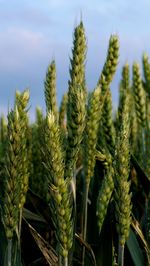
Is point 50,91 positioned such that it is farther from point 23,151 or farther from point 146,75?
point 146,75

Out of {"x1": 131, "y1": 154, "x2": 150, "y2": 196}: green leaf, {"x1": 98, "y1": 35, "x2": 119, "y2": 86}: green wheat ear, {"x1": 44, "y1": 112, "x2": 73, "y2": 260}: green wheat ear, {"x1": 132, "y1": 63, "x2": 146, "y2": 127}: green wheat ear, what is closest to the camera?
{"x1": 44, "y1": 112, "x2": 73, "y2": 260}: green wheat ear

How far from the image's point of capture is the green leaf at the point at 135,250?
1767 mm

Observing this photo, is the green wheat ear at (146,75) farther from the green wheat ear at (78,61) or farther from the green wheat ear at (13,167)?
the green wheat ear at (13,167)

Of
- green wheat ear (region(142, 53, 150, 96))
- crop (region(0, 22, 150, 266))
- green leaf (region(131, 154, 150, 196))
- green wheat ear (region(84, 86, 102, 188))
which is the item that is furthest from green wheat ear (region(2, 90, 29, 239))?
green wheat ear (region(142, 53, 150, 96))

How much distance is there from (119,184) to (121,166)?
5cm

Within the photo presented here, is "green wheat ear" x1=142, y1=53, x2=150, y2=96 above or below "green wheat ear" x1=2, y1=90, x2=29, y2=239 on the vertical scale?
above

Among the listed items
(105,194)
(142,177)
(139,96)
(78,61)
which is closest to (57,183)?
(105,194)

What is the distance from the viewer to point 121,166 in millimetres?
1409

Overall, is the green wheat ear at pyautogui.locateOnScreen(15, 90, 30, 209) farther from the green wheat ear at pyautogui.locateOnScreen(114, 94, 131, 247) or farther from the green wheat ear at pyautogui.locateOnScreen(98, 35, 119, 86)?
the green wheat ear at pyautogui.locateOnScreen(98, 35, 119, 86)

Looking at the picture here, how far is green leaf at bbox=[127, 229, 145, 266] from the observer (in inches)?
69.6

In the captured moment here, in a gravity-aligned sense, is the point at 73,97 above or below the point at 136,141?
below

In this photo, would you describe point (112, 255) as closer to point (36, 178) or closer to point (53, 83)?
point (53, 83)

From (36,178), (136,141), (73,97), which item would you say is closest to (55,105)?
(73,97)

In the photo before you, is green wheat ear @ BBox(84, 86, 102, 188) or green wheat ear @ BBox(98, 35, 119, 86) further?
green wheat ear @ BBox(98, 35, 119, 86)
